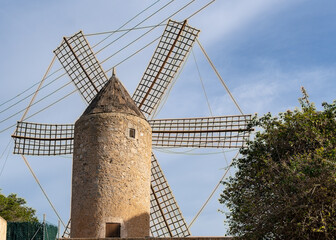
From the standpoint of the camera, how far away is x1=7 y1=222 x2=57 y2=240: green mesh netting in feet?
48.6

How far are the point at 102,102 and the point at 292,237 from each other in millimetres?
7127

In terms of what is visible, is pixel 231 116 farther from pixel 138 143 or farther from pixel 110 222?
pixel 110 222

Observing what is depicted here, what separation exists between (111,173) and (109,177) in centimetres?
12

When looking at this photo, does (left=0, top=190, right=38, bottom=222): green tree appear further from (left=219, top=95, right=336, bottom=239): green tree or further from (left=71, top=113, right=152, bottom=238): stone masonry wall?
(left=219, top=95, right=336, bottom=239): green tree

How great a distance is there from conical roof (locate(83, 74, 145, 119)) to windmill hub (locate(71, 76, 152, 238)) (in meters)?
0.03

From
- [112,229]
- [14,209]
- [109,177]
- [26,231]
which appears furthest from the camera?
[14,209]

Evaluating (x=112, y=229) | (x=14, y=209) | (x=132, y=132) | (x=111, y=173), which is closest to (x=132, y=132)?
(x=132, y=132)

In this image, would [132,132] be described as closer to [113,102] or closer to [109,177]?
[113,102]

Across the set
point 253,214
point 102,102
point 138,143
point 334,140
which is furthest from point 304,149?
point 102,102

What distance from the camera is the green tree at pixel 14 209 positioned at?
28.1 metres

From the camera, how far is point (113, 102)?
1755 cm

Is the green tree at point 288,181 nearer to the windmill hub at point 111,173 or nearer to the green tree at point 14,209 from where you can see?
the windmill hub at point 111,173

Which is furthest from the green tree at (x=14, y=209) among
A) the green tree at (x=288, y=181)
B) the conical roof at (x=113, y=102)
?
the green tree at (x=288, y=181)

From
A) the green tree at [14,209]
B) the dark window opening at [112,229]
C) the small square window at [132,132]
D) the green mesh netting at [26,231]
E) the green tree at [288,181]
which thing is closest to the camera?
the green tree at [288,181]
